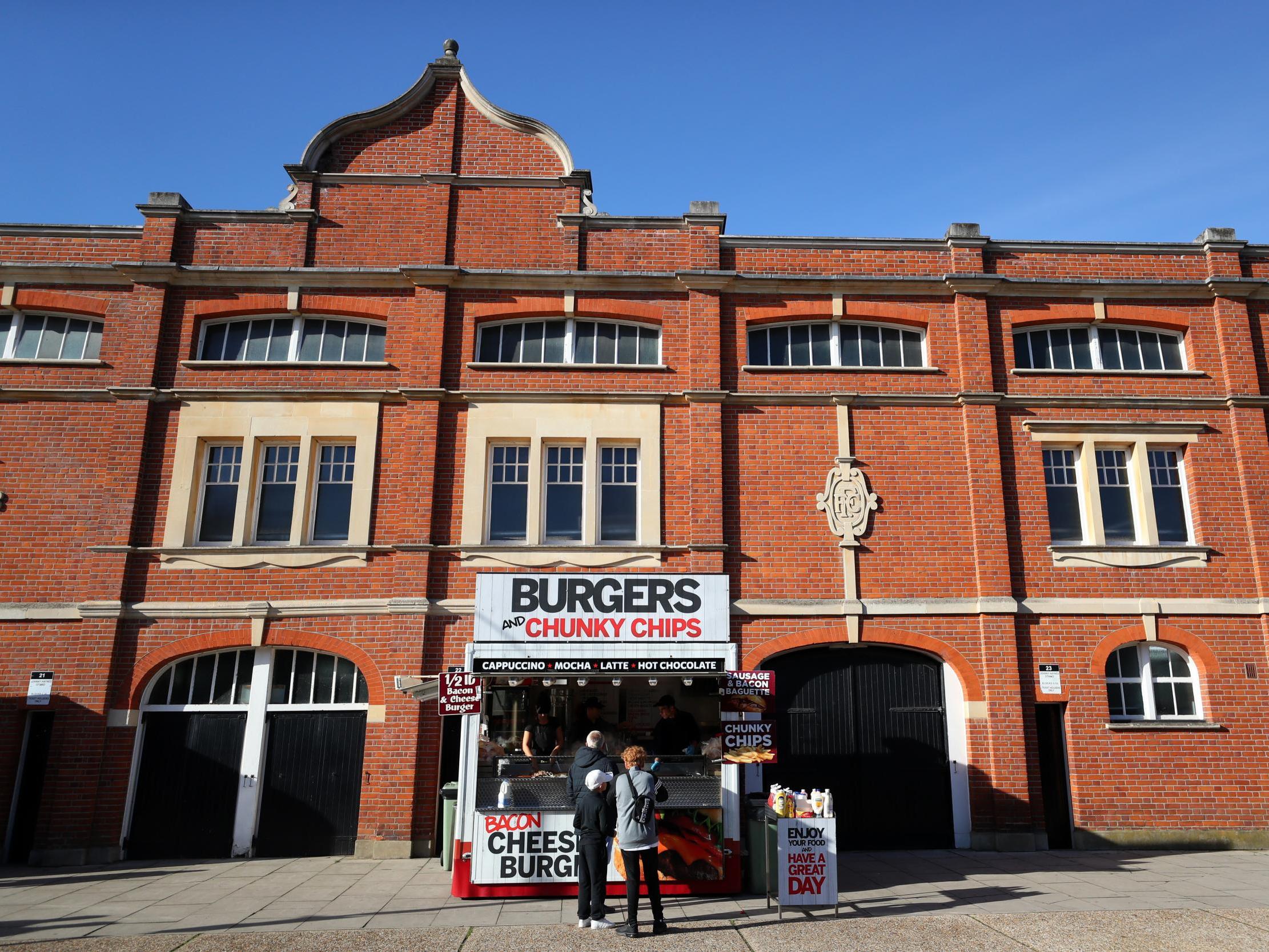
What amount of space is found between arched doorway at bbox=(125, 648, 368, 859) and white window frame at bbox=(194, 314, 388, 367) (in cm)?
462

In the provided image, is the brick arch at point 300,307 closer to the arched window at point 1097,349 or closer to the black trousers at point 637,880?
the black trousers at point 637,880

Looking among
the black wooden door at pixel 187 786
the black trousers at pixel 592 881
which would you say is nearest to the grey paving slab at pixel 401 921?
the black trousers at pixel 592 881

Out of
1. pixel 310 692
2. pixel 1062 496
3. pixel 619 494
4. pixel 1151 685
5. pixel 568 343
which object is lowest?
pixel 310 692

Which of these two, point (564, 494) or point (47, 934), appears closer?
point (47, 934)

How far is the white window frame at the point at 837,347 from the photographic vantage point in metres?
14.5

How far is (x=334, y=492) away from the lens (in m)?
14.0

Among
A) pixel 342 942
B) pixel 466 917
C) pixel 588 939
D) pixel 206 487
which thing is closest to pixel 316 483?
A: pixel 206 487

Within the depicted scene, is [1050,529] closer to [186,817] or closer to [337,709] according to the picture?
[337,709]

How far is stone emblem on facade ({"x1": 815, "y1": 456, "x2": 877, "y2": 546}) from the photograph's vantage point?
45.1 feet

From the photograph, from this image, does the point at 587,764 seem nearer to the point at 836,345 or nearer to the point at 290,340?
the point at 836,345

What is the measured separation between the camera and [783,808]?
9531mm

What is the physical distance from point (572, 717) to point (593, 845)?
108 inches

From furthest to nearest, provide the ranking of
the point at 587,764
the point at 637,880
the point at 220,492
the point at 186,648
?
the point at 220,492 < the point at 186,648 < the point at 587,764 < the point at 637,880

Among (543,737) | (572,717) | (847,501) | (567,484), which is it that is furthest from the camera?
(567,484)
